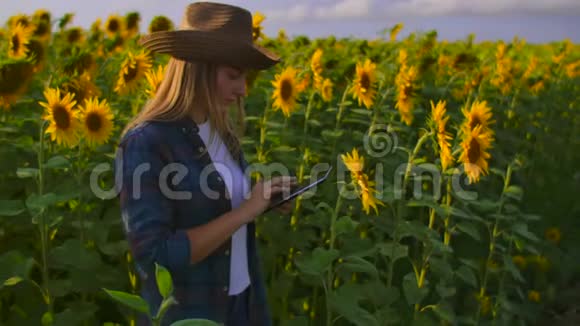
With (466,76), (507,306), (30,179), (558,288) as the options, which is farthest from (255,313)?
(466,76)

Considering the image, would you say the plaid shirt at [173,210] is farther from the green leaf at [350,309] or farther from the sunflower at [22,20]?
the sunflower at [22,20]

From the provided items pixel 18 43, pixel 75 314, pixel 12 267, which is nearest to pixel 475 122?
pixel 75 314

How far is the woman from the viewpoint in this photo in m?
1.96

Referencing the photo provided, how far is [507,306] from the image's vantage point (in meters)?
3.79

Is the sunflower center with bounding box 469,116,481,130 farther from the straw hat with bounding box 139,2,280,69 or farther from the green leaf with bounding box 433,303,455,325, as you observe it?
the straw hat with bounding box 139,2,280,69

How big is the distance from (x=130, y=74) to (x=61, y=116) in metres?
0.91

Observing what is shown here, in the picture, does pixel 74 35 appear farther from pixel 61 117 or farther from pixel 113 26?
pixel 61 117

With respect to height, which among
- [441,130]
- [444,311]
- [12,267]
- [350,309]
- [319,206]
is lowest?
[444,311]

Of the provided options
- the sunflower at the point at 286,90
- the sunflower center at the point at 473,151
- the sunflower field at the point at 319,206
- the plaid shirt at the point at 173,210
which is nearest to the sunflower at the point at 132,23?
the sunflower field at the point at 319,206

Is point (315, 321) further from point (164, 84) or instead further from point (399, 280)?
point (164, 84)

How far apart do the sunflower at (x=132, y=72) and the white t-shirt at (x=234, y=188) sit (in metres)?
1.71

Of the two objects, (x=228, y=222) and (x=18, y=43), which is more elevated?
(x=18, y=43)

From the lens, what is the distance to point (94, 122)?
3098mm

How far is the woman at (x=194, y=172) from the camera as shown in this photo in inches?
77.0
